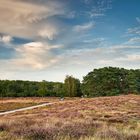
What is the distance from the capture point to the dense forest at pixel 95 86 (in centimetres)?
12169

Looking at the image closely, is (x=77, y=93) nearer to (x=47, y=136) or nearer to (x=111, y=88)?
(x=111, y=88)

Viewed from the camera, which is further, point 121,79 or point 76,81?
point 76,81

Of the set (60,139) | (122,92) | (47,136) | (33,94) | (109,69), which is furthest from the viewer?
(33,94)

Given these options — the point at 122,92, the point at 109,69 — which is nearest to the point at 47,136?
the point at 122,92

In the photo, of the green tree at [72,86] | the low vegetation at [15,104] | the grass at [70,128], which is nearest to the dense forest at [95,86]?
the green tree at [72,86]

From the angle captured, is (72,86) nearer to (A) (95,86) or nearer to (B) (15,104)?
(A) (95,86)

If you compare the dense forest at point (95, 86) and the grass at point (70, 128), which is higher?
the dense forest at point (95, 86)

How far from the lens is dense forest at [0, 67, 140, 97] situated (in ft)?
399

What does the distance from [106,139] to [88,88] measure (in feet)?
364

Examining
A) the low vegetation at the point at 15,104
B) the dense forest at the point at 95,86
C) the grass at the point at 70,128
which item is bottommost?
the grass at the point at 70,128

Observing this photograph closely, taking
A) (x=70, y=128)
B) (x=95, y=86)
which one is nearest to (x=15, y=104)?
(x=95, y=86)

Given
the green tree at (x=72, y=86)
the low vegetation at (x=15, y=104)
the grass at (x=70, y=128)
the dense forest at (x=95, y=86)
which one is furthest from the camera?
the green tree at (x=72, y=86)

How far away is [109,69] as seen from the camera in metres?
132

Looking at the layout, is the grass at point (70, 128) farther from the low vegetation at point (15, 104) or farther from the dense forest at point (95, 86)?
the dense forest at point (95, 86)
